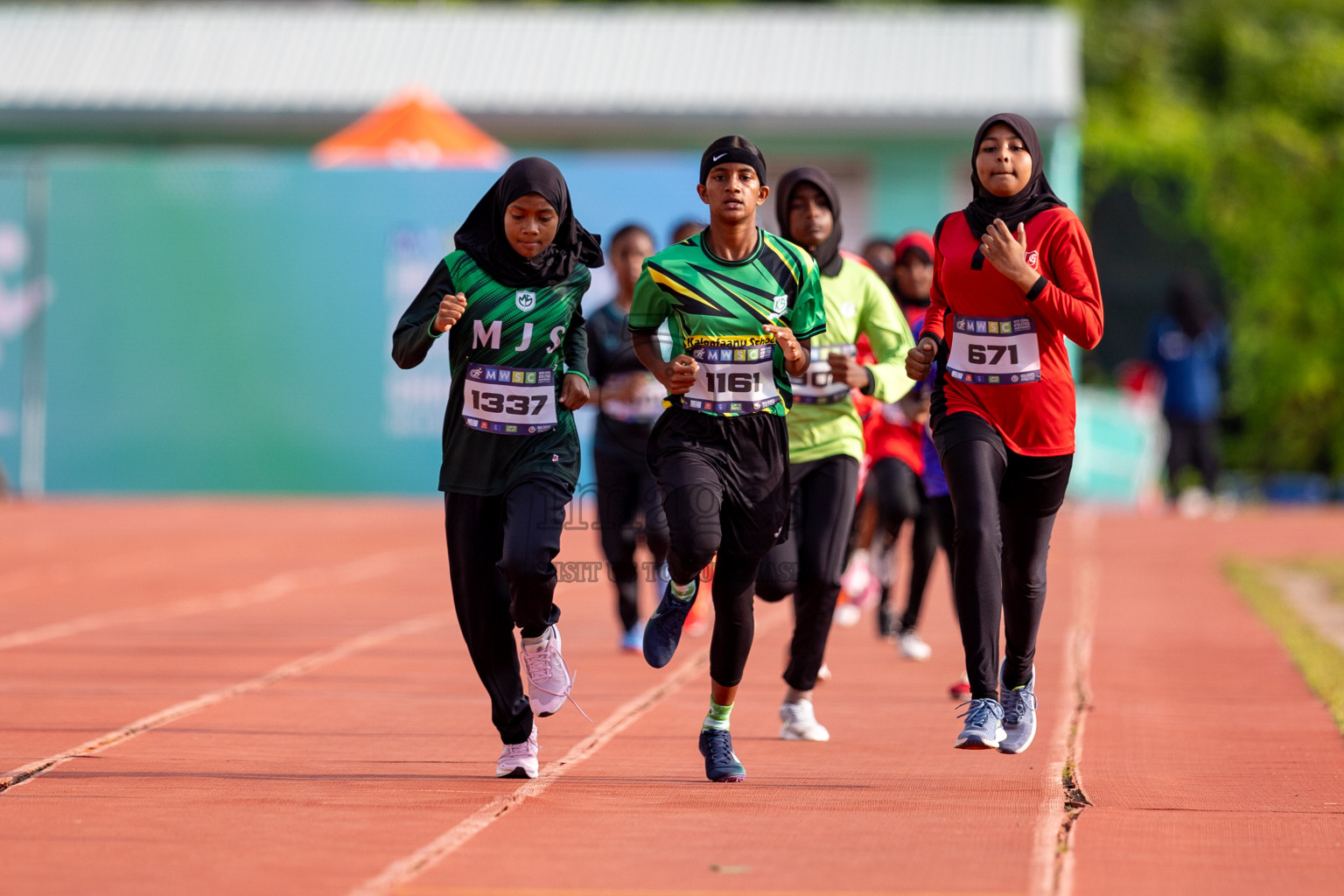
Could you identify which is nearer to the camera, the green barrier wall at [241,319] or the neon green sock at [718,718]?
the neon green sock at [718,718]

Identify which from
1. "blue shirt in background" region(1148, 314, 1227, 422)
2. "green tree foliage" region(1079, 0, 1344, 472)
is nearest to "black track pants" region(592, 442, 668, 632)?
"blue shirt in background" region(1148, 314, 1227, 422)

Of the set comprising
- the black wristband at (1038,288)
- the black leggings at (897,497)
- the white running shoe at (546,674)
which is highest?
the black wristband at (1038,288)

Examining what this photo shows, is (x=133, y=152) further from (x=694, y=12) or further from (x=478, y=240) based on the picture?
(x=478, y=240)

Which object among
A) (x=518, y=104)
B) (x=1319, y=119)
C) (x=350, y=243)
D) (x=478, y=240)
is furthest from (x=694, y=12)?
(x=478, y=240)

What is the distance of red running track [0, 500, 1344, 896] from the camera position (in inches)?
206

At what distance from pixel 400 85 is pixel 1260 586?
14.0 meters

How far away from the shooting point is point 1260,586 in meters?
13.9

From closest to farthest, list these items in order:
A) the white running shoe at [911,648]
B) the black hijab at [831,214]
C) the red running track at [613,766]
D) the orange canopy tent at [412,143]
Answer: the red running track at [613,766]
the black hijab at [831,214]
the white running shoe at [911,648]
the orange canopy tent at [412,143]

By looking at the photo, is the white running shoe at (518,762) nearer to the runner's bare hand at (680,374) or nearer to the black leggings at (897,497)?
the runner's bare hand at (680,374)

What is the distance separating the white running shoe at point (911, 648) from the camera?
9.97 m

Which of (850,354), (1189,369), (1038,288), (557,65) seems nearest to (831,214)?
(850,354)

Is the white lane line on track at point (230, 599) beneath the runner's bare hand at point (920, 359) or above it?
beneath

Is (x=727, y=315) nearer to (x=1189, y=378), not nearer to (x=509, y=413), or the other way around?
(x=509, y=413)

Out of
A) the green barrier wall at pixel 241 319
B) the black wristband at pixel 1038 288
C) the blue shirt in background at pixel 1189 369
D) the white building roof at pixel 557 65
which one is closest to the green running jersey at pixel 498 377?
the black wristband at pixel 1038 288
